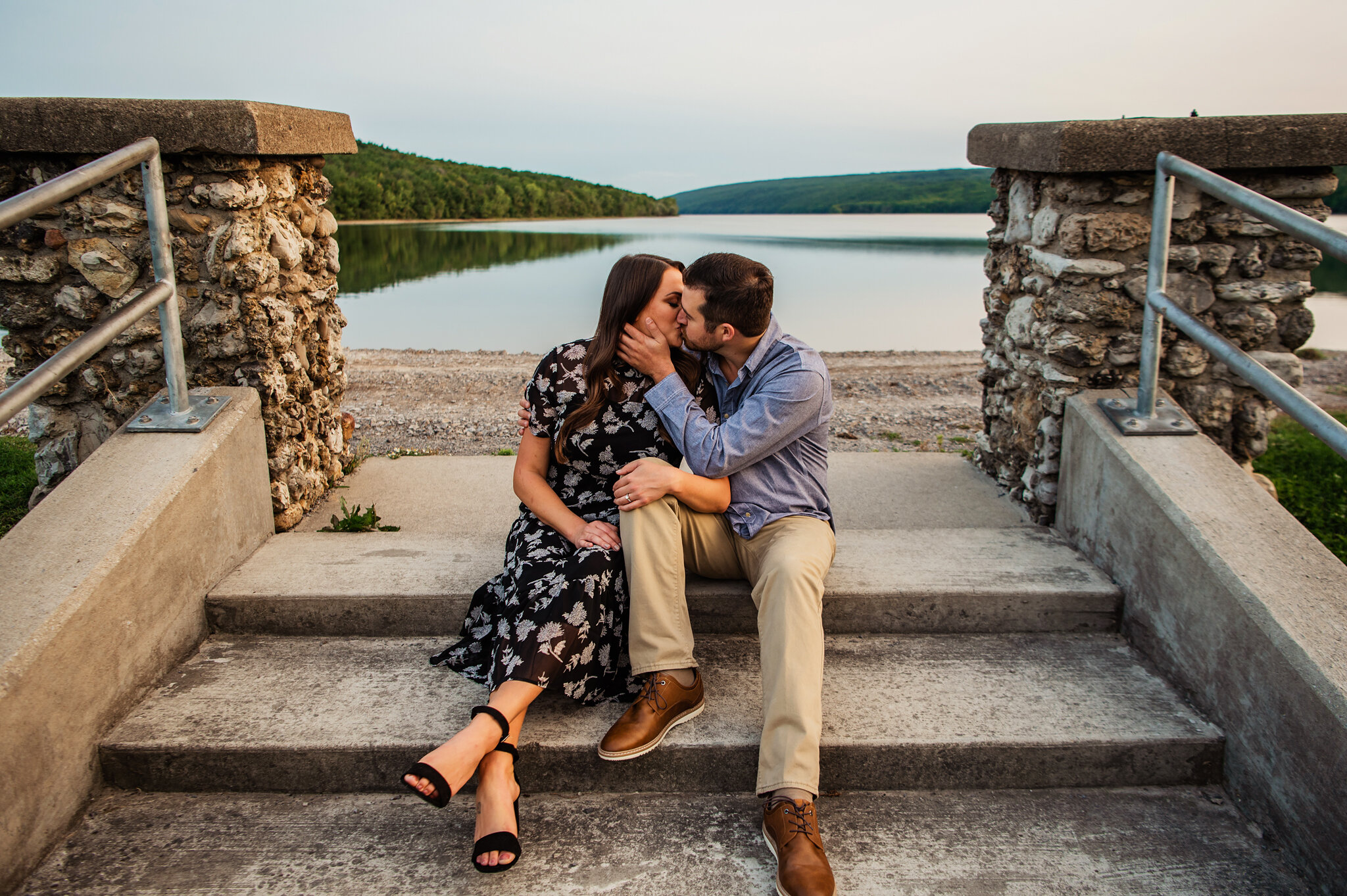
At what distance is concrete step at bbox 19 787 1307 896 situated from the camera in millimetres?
1948

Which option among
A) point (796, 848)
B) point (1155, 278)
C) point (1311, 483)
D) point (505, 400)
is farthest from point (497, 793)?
point (505, 400)

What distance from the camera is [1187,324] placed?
2.75 m

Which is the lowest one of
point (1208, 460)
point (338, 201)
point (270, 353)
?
point (1208, 460)

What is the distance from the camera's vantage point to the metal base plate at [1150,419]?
2.93 meters

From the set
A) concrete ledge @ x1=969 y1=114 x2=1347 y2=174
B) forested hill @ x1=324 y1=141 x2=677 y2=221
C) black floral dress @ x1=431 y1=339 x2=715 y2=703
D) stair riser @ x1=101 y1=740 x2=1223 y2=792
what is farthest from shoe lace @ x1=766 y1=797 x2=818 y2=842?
forested hill @ x1=324 y1=141 x2=677 y2=221

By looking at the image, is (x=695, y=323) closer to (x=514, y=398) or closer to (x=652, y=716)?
(x=652, y=716)

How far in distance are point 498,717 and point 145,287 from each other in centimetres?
210

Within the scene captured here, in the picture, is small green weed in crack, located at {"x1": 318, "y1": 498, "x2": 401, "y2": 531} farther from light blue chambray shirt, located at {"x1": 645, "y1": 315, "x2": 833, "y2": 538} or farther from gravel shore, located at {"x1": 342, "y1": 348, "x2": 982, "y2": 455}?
light blue chambray shirt, located at {"x1": 645, "y1": 315, "x2": 833, "y2": 538}

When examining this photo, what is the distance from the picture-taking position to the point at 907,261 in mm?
28562

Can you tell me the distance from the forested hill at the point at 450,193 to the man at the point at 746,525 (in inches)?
1285

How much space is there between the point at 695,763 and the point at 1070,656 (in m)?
1.28

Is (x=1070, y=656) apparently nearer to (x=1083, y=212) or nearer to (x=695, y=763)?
(x=695, y=763)

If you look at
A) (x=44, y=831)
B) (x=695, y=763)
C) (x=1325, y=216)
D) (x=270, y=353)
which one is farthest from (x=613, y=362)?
(x=1325, y=216)

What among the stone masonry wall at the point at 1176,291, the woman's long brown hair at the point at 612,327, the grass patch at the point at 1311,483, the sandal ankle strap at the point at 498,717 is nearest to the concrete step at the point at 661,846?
the sandal ankle strap at the point at 498,717
